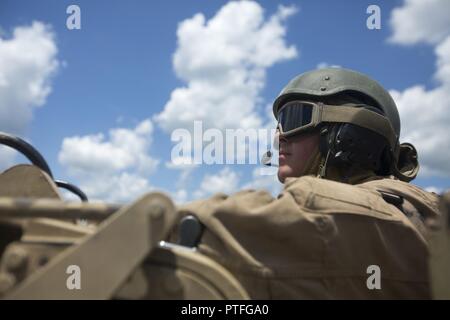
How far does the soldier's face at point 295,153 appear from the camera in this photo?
10.5 feet

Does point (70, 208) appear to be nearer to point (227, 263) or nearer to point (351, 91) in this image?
point (227, 263)

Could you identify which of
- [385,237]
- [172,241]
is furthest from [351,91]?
[172,241]

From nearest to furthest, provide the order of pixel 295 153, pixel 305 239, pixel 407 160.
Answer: pixel 305 239
pixel 295 153
pixel 407 160

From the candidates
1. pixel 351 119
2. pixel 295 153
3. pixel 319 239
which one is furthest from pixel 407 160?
pixel 319 239

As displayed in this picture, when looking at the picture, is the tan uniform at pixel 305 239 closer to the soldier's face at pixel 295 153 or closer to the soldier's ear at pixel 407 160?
the soldier's face at pixel 295 153

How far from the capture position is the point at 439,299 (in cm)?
122

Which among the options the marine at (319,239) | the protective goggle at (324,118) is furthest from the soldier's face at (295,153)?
the marine at (319,239)

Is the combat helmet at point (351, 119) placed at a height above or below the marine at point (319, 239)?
above

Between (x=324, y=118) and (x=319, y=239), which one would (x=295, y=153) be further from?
(x=319, y=239)

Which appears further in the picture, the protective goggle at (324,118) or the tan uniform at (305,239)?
the protective goggle at (324,118)

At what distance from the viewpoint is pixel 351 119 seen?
3139 mm

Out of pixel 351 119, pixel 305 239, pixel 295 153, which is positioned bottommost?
pixel 305 239

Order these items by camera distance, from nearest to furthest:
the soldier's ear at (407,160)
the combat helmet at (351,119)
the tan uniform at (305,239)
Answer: the tan uniform at (305,239) < the combat helmet at (351,119) < the soldier's ear at (407,160)

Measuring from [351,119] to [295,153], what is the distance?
47 cm
